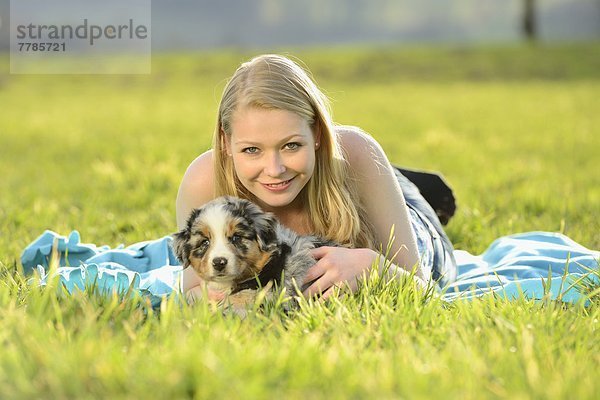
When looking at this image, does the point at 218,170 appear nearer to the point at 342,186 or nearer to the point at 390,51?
the point at 342,186

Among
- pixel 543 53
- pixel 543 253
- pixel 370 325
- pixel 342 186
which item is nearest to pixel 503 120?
pixel 543 253

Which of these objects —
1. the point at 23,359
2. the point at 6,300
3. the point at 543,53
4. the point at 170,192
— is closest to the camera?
the point at 23,359

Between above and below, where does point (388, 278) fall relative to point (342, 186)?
below

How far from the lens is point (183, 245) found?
3377 millimetres

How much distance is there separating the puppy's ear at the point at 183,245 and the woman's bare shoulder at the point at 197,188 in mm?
741

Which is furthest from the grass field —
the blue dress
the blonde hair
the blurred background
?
the blurred background

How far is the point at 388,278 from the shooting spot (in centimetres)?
369

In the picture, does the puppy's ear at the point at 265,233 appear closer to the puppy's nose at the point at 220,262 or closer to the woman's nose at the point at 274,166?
the puppy's nose at the point at 220,262

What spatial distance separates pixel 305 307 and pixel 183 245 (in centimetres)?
64

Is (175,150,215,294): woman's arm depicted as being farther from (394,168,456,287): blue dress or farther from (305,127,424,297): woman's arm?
(394,168,456,287): blue dress

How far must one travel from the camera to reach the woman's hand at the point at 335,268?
3441 millimetres

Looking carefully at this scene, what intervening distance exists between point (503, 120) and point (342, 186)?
12.2 metres

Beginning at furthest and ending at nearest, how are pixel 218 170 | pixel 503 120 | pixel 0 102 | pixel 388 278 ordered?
pixel 0 102
pixel 503 120
pixel 218 170
pixel 388 278

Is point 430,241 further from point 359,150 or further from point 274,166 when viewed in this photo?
point 274,166
